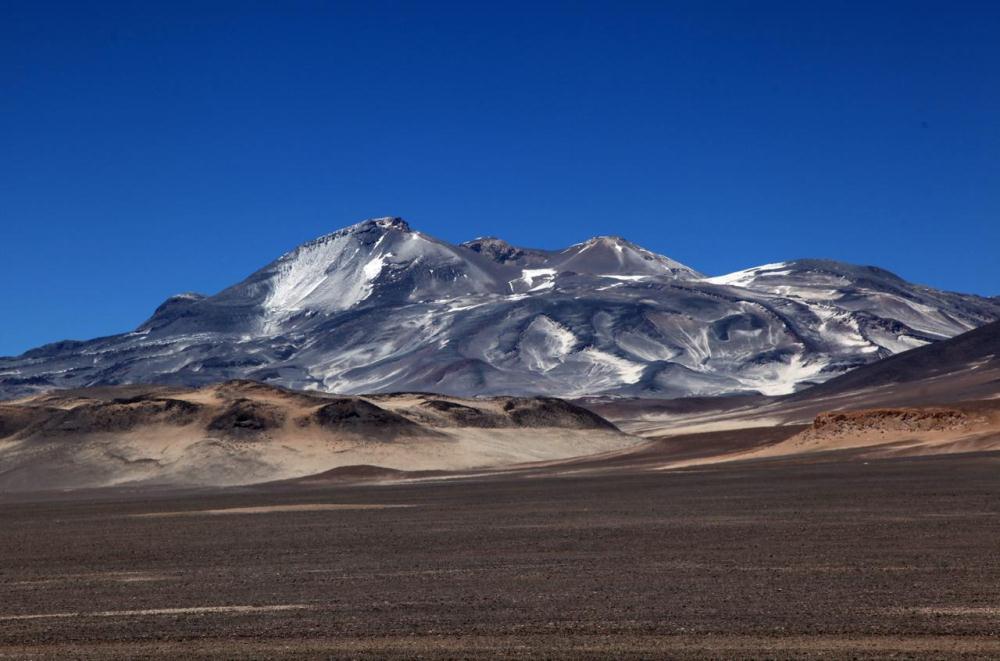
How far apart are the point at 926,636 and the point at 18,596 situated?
15.2 m

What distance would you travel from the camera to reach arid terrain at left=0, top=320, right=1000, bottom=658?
A: 1923cm

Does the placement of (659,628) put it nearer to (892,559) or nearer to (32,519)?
(892,559)

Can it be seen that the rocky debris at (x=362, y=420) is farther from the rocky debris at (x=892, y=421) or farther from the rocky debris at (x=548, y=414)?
the rocky debris at (x=892, y=421)

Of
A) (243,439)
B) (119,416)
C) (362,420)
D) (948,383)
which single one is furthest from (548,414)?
(948,383)

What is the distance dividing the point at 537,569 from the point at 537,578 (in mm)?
1361

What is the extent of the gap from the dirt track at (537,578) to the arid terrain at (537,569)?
7 cm

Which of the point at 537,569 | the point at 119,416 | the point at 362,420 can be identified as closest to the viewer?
the point at 537,569

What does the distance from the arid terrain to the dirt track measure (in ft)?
0.23

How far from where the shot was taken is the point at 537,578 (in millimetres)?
25172

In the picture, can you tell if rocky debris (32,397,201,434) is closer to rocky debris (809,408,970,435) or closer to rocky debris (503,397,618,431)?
rocky debris (503,397,618,431)

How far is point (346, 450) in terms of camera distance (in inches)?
3364

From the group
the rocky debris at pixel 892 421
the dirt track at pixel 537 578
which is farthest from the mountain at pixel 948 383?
the dirt track at pixel 537 578

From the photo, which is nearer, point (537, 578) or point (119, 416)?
point (537, 578)

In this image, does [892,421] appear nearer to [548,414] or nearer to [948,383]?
[548,414]
